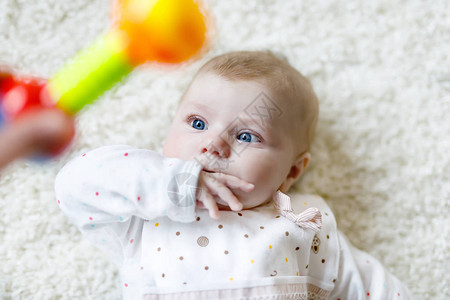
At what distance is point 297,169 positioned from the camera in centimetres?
110

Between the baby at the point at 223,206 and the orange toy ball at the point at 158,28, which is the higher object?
the orange toy ball at the point at 158,28

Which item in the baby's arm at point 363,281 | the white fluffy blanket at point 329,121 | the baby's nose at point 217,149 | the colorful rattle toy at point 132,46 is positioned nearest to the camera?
the colorful rattle toy at point 132,46

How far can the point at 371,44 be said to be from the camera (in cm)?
127

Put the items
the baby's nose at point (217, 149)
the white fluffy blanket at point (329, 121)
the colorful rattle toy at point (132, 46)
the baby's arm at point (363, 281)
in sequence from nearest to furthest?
the colorful rattle toy at point (132, 46) < the baby's nose at point (217, 149) < the baby's arm at point (363, 281) < the white fluffy blanket at point (329, 121)

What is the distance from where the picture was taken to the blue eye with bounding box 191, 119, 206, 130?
3.16 ft

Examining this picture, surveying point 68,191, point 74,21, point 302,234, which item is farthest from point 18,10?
point 302,234

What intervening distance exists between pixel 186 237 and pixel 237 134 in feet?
0.70

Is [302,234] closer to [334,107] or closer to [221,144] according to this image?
[221,144]

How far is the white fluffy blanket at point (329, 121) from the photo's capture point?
1107mm

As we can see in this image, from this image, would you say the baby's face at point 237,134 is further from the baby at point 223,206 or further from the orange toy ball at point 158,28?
the orange toy ball at point 158,28

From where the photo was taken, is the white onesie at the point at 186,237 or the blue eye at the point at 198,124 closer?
the white onesie at the point at 186,237


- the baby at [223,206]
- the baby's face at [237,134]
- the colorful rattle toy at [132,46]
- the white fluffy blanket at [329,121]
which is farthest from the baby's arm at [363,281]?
the colorful rattle toy at [132,46]

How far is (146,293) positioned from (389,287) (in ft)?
1.60

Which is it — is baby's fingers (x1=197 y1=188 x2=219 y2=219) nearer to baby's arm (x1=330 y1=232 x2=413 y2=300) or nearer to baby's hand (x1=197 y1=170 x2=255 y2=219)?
baby's hand (x1=197 y1=170 x2=255 y2=219)
